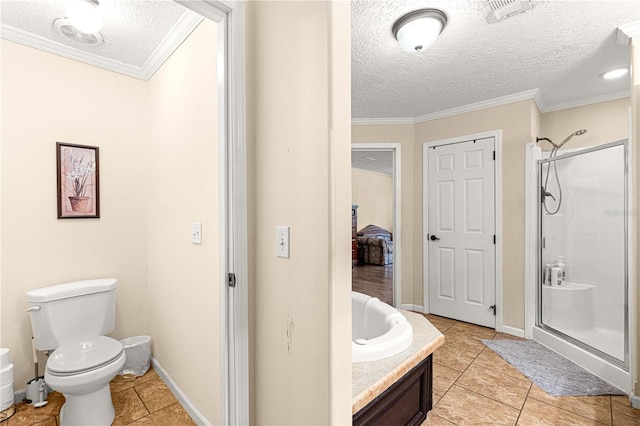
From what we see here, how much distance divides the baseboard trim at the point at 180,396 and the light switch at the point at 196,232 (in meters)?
0.98

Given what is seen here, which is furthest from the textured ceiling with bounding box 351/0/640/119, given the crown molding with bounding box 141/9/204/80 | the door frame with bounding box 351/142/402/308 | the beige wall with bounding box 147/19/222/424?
the beige wall with bounding box 147/19/222/424

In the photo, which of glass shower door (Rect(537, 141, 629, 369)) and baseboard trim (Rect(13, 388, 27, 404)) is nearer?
baseboard trim (Rect(13, 388, 27, 404))

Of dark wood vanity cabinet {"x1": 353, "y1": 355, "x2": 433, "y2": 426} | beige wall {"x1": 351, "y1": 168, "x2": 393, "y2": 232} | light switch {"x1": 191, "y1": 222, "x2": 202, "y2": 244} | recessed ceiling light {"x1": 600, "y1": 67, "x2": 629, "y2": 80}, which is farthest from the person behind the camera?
beige wall {"x1": 351, "y1": 168, "x2": 393, "y2": 232}

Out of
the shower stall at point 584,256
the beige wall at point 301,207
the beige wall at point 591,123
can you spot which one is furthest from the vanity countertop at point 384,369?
the beige wall at point 591,123

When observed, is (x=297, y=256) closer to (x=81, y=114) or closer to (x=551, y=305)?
(x=81, y=114)

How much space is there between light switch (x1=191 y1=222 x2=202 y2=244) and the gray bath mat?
8.28 ft

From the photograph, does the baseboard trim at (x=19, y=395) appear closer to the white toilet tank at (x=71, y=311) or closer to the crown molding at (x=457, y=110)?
the white toilet tank at (x=71, y=311)

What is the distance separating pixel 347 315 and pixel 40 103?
2.45 m

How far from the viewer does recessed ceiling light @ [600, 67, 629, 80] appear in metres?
2.56

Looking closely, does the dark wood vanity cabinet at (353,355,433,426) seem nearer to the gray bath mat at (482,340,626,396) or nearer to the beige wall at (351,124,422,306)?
the gray bath mat at (482,340,626,396)

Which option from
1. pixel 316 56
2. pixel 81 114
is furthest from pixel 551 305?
pixel 81 114

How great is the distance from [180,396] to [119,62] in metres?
2.40

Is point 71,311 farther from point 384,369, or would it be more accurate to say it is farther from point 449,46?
point 449,46

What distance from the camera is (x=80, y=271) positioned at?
2.20 m
